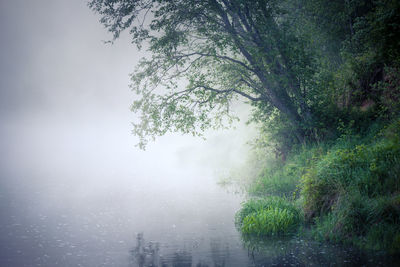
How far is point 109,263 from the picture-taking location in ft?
33.1

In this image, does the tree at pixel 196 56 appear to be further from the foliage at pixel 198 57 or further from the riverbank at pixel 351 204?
the riverbank at pixel 351 204

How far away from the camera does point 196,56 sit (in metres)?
18.5

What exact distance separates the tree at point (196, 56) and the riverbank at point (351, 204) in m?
5.48

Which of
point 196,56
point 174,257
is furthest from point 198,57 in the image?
point 174,257

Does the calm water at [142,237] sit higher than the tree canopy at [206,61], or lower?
lower

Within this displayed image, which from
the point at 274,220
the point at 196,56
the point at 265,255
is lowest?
the point at 265,255

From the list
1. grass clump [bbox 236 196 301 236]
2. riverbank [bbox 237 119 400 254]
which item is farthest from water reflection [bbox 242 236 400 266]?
grass clump [bbox 236 196 301 236]

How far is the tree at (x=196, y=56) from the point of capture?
55.1ft

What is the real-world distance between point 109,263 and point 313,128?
42.9 feet

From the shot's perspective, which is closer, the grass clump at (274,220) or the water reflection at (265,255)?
the water reflection at (265,255)

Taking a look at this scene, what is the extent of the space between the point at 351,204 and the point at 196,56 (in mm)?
12538

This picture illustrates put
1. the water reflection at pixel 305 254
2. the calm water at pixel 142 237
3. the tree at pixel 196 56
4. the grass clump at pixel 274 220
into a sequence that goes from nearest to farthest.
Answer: the water reflection at pixel 305 254
the calm water at pixel 142 237
the grass clump at pixel 274 220
the tree at pixel 196 56

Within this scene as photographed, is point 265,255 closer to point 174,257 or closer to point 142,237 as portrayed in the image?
point 174,257

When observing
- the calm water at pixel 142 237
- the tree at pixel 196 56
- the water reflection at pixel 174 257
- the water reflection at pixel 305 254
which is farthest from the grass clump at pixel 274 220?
the tree at pixel 196 56
